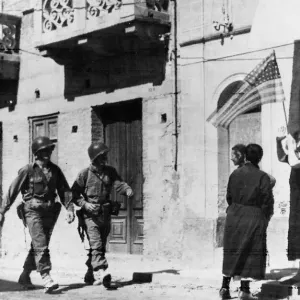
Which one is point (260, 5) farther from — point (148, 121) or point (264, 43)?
point (148, 121)

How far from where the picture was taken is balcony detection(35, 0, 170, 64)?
13875 millimetres

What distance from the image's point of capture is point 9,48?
17.8 meters

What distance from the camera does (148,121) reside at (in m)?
14.7

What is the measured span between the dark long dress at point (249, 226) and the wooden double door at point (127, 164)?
20.0 ft

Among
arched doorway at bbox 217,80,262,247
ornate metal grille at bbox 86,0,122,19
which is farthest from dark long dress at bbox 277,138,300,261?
ornate metal grille at bbox 86,0,122,19

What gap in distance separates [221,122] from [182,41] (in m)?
2.39

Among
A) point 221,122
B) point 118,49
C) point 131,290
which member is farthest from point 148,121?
point 131,290

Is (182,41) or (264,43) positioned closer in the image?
(264,43)

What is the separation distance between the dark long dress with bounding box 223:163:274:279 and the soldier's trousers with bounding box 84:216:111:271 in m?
1.96

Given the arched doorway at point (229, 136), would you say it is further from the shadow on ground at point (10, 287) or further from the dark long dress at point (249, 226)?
the dark long dress at point (249, 226)

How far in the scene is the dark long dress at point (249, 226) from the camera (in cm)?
895

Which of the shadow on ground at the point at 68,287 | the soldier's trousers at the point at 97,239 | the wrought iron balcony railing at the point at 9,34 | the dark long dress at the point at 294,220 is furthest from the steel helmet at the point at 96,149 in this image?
the wrought iron balcony railing at the point at 9,34

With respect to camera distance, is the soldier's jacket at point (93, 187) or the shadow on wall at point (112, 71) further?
the shadow on wall at point (112, 71)

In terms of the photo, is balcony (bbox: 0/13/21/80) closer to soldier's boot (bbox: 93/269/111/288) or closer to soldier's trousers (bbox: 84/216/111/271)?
soldier's trousers (bbox: 84/216/111/271)
